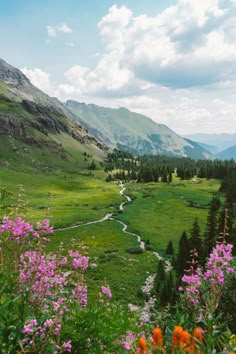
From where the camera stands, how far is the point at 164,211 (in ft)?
394

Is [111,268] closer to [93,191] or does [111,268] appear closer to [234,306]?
[234,306]

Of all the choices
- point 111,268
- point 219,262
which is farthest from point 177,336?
point 111,268

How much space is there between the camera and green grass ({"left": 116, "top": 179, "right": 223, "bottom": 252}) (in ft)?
301

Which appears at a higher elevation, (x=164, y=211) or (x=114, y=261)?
(x=164, y=211)

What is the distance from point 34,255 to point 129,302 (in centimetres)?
4119

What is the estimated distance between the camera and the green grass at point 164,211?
91762 mm

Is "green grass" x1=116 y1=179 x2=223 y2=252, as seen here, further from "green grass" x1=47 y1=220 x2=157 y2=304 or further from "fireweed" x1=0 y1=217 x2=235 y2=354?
"fireweed" x1=0 y1=217 x2=235 y2=354

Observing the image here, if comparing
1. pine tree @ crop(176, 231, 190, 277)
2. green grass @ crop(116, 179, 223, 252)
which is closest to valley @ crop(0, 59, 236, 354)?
pine tree @ crop(176, 231, 190, 277)

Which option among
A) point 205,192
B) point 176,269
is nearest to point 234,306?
point 176,269

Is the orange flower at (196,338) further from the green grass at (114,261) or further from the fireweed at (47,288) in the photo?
the green grass at (114,261)

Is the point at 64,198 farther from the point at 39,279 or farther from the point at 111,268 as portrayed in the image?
the point at 39,279

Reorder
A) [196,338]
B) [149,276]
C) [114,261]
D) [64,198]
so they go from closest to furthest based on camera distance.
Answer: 1. [196,338]
2. [149,276]
3. [114,261]
4. [64,198]

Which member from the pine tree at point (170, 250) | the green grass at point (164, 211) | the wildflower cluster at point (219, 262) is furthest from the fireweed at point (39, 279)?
the green grass at point (164, 211)

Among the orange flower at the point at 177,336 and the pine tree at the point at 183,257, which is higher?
the orange flower at the point at 177,336
